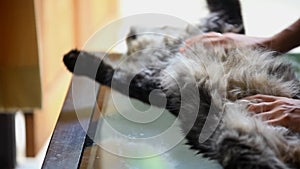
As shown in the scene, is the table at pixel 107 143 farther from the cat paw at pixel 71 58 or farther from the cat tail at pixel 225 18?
the cat tail at pixel 225 18

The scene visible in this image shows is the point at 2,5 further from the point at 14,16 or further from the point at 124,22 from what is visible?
the point at 124,22

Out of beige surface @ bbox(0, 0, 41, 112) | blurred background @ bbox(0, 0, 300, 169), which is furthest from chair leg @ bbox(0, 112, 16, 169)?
beige surface @ bbox(0, 0, 41, 112)

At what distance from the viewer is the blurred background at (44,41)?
132 cm

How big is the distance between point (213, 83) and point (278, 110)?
13cm

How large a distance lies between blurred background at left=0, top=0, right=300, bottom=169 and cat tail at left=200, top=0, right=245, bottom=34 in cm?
5

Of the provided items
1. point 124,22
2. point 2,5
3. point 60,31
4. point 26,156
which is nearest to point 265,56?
point 124,22

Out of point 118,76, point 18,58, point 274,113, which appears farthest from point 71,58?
point 274,113

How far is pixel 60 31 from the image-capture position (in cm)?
160

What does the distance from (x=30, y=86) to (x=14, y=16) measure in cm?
20

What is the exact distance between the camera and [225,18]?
3.88 ft

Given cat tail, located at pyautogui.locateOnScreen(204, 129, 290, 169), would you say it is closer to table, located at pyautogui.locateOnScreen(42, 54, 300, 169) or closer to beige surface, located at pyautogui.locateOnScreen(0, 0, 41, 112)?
table, located at pyautogui.locateOnScreen(42, 54, 300, 169)

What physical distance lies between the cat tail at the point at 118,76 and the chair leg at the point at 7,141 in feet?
1.61

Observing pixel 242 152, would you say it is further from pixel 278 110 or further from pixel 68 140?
pixel 68 140

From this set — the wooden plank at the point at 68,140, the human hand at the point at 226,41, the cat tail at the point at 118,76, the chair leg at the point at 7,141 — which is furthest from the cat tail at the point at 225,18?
the chair leg at the point at 7,141
